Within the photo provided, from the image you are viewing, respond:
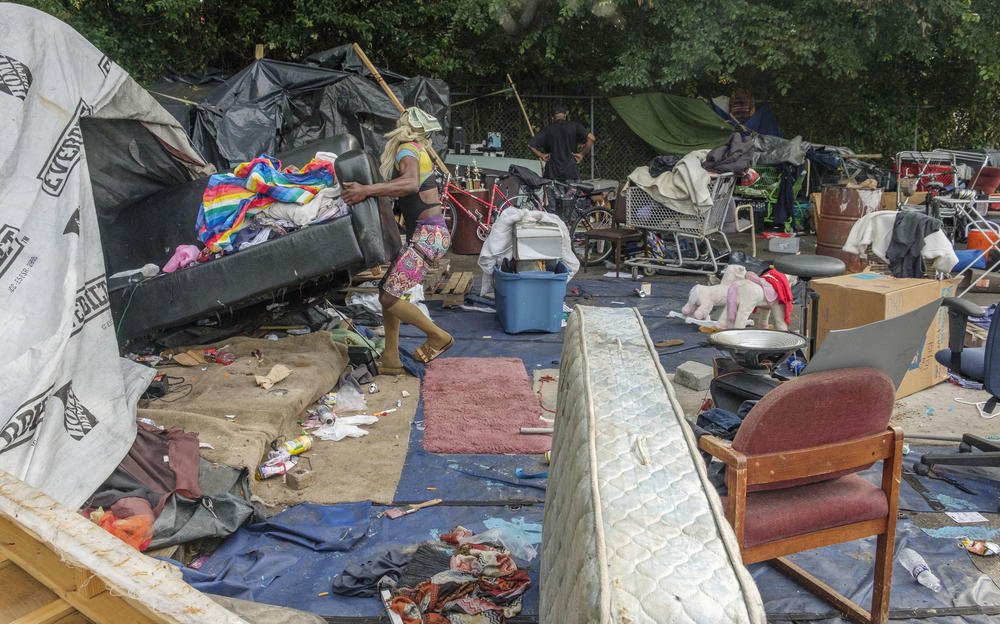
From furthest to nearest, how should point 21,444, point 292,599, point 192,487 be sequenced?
point 192,487 < point 21,444 < point 292,599

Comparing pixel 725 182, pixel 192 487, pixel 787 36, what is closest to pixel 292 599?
pixel 192 487

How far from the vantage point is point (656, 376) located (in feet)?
7.70

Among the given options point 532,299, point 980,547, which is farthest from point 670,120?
point 980,547

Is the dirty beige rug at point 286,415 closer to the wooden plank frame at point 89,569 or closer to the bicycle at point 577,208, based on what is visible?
the wooden plank frame at point 89,569

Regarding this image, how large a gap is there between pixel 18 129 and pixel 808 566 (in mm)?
4398

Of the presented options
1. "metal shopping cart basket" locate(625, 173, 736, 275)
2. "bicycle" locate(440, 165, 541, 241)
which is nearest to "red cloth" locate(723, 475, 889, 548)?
"metal shopping cart basket" locate(625, 173, 736, 275)

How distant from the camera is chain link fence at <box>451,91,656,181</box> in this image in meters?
13.7

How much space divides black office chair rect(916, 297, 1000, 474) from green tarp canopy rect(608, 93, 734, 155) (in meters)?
9.49

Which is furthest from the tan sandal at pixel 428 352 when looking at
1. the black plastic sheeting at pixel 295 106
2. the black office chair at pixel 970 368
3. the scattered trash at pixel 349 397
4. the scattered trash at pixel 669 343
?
the black plastic sheeting at pixel 295 106

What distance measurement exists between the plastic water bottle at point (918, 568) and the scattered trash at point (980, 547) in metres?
0.28

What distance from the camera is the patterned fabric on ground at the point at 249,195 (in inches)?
195

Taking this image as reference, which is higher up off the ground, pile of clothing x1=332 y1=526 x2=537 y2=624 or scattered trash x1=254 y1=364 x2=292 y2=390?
scattered trash x1=254 y1=364 x2=292 y2=390

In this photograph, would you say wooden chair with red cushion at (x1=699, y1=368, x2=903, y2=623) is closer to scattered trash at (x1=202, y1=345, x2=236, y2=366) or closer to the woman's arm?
the woman's arm

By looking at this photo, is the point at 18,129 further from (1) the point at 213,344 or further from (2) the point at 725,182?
(2) the point at 725,182
